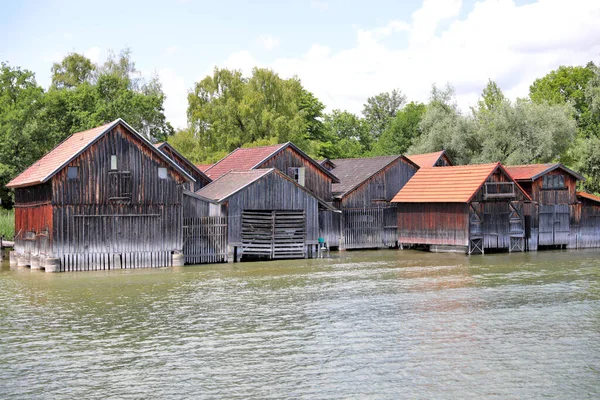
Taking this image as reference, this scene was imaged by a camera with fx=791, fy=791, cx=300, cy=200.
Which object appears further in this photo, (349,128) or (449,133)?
(349,128)

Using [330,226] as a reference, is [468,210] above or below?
above

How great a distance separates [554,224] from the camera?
Result: 164 feet

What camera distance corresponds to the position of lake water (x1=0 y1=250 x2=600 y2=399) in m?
17.1

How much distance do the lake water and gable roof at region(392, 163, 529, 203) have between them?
10144 mm

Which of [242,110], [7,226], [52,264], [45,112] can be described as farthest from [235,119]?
[52,264]

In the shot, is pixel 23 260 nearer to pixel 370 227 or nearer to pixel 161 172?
pixel 161 172

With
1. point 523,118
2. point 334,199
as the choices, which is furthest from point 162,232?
point 523,118

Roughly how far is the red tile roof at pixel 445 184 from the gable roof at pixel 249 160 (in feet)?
16.3

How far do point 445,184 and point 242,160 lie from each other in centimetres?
1251

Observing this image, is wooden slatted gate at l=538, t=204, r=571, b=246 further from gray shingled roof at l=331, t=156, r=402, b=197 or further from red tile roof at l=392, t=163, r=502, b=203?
gray shingled roof at l=331, t=156, r=402, b=197

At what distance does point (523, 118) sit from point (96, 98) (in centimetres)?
3401

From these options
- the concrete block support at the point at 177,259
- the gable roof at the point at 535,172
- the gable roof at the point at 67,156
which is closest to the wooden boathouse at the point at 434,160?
the gable roof at the point at 535,172

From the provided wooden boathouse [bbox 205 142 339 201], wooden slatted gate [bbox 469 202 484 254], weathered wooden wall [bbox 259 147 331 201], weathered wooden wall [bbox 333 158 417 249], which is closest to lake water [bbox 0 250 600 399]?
wooden slatted gate [bbox 469 202 484 254]

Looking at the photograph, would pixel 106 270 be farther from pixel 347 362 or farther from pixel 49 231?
pixel 347 362
